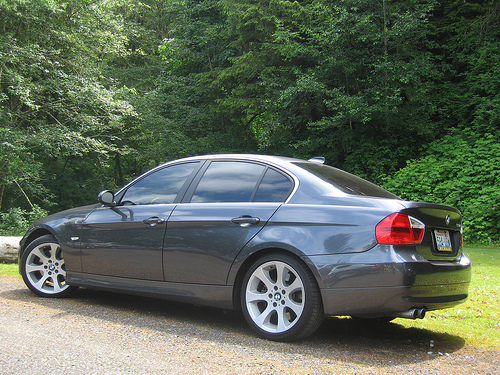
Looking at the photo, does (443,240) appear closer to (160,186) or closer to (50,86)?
(160,186)

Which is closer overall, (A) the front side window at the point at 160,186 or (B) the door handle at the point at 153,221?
(B) the door handle at the point at 153,221

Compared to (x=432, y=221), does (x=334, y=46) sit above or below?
above

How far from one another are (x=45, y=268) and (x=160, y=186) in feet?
6.43

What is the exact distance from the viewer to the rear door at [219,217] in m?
4.46

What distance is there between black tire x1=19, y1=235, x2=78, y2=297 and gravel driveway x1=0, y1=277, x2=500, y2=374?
0.54m

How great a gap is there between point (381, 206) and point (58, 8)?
59.4 ft

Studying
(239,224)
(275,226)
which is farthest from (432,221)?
(239,224)

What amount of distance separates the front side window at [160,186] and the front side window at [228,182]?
0.91ft

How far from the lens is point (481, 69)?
55.8 feet

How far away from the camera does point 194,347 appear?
3.94 meters

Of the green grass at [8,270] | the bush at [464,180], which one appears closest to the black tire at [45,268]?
the green grass at [8,270]

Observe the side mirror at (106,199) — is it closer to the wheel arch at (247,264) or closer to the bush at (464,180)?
the wheel arch at (247,264)

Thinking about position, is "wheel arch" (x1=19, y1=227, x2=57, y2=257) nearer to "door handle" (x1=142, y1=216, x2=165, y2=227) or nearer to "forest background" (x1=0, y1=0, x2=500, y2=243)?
"door handle" (x1=142, y1=216, x2=165, y2=227)

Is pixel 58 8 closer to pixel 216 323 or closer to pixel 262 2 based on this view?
pixel 262 2
